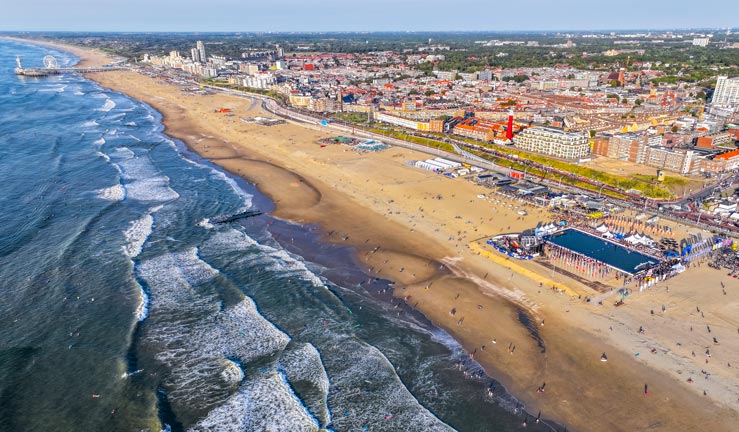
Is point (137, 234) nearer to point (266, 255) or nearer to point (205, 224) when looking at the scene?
point (205, 224)

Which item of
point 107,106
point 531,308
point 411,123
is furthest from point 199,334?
point 107,106

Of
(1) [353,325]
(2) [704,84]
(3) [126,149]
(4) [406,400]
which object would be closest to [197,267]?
(1) [353,325]

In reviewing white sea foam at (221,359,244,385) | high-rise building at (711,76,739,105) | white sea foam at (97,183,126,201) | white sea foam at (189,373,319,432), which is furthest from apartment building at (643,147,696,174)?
white sea foam at (97,183,126,201)

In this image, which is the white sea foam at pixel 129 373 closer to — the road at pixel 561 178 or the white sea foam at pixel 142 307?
the white sea foam at pixel 142 307

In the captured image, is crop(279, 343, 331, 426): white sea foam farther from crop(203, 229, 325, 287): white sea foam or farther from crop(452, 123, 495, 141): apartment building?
crop(452, 123, 495, 141): apartment building

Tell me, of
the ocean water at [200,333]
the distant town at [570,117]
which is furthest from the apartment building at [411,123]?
the ocean water at [200,333]

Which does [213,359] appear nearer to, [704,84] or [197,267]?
[197,267]
